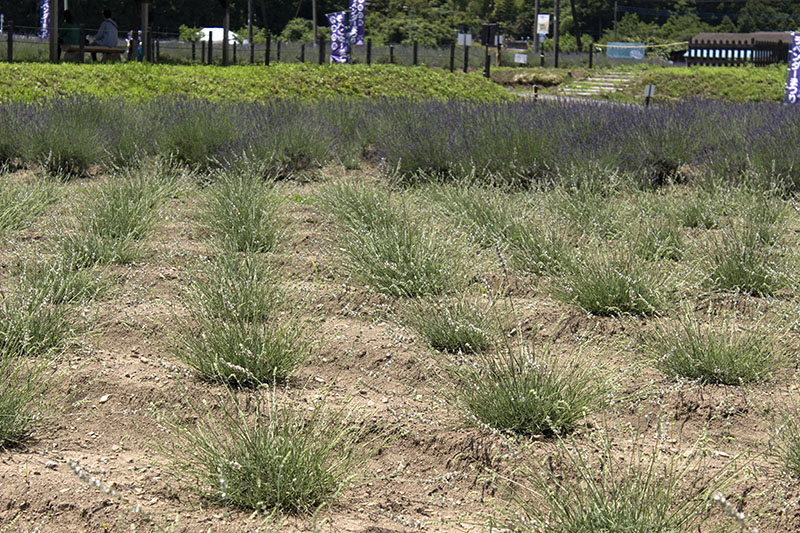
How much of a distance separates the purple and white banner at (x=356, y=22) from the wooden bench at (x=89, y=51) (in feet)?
22.4

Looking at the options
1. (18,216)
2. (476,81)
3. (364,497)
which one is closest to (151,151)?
(18,216)

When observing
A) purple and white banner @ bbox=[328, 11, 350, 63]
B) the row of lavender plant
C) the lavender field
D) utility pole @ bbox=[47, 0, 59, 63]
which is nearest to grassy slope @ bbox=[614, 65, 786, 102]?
purple and white banner @ bbox=[328, 11, 350, 63]

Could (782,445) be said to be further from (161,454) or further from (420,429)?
(161,454)

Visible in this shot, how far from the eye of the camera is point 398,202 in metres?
5.73

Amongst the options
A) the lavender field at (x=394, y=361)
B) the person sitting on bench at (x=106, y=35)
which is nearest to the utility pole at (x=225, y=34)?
the person sitting on bench at (x=106, y=35)

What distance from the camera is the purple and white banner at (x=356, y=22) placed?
24.2m

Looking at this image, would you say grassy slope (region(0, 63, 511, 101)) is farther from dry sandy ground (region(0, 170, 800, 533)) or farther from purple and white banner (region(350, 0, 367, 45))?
dry sandy ground (region(0, 170, 800, 533))

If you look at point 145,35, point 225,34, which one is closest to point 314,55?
point 225,34

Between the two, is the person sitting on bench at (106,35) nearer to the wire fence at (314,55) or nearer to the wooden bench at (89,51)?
the wooden bench at (89,51)

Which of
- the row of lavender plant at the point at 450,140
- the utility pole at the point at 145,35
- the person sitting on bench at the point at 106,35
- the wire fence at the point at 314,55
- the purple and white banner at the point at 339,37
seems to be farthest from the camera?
the wire fence at the point at 314,55

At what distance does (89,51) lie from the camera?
19.1m

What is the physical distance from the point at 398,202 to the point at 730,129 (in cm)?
424

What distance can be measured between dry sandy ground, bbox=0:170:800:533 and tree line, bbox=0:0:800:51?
38.3 metres

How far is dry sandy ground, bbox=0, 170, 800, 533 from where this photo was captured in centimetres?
234
